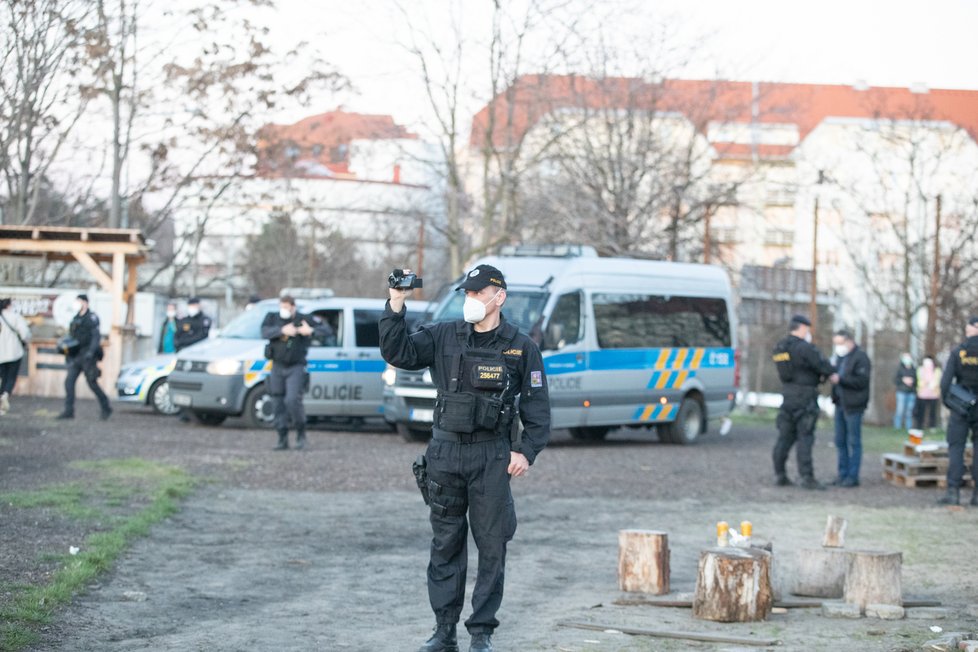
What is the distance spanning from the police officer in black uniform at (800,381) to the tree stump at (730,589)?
725cm

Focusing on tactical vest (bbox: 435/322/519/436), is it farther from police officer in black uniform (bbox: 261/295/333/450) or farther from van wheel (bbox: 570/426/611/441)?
van wheel (bbox: 570/426/611/441)

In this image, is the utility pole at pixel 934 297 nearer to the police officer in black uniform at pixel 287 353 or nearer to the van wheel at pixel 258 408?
the van wheel at pixel 258 408

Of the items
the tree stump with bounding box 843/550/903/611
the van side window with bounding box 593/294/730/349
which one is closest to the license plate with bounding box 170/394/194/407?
the van side window with bounding box 593/294/730/349

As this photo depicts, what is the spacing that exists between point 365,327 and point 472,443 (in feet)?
45.1

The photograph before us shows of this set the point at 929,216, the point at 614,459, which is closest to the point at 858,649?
the point at 614,459

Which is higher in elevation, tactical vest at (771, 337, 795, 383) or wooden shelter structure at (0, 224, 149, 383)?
wooden shelter structure at (0, 224, 149, 383)

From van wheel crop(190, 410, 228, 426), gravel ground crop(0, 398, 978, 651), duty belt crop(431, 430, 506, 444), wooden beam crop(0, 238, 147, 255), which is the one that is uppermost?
wooden beam crop(0, 238, 147, 255)

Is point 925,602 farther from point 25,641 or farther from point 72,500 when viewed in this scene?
point 72,500

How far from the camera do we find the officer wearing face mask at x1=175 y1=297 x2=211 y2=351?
886 inches

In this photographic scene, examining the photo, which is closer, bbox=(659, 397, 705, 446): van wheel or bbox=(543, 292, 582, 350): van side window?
bbox=(543, 292, 582, 350): van side window

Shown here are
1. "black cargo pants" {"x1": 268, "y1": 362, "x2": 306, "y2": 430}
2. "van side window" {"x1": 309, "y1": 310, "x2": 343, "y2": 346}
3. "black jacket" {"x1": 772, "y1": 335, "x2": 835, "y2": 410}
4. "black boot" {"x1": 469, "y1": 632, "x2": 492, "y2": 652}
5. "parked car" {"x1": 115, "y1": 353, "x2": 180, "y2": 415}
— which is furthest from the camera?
"parked car" {"x1": 115, "y1": 353, "x2": 180, "y2": 415}

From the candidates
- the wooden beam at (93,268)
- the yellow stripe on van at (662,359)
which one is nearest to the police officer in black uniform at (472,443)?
the yellow stripe on van at (662,359)

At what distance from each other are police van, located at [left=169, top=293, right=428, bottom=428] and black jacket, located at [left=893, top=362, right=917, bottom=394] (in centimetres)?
1294

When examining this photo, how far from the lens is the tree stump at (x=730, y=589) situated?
7.43 m
